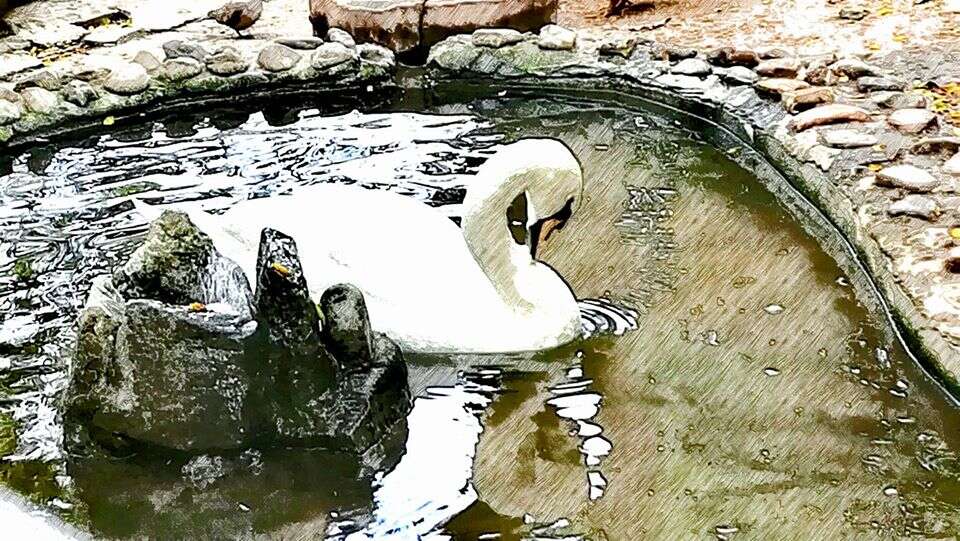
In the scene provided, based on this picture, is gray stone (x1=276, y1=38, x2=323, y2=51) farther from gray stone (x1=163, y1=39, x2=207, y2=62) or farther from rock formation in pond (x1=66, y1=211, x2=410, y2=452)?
rock formation in pond (x1=66, y1=211, x2=410, y2=452)

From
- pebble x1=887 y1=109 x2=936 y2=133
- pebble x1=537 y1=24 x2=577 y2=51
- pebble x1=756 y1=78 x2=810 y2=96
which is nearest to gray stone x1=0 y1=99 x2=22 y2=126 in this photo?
pebble x1=537 y1=24 x2=577 y2=51

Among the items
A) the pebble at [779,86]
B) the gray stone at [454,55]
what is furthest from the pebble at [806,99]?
the gray stone at [454,55]

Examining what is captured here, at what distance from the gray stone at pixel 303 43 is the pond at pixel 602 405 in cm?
184

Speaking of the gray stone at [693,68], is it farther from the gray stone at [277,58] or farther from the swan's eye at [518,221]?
the gray stone at [277,58]

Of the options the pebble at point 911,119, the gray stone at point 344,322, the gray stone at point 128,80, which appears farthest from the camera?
the gray stone at point 128,80

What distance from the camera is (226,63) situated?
288 inches

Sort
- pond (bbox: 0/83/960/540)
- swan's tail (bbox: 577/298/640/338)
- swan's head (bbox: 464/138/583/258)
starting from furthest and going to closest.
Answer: swan's tail (bbox: 577/298/640/338), swan's head (bbox: 464/138/583/258), pond (bbox: 0/83/960/540)

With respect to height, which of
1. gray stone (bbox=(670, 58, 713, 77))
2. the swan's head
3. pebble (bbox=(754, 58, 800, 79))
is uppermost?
the swan's head

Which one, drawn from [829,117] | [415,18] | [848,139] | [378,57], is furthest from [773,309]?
[415,18]

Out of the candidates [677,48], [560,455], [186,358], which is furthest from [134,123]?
[560,455]

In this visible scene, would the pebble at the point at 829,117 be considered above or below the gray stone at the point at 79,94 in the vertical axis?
above

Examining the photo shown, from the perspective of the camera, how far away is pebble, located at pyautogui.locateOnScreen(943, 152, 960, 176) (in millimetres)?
5219

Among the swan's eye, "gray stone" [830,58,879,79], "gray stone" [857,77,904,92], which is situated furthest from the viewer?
"gray stone" [830,58,879,79]

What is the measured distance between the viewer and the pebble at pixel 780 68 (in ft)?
21.9
